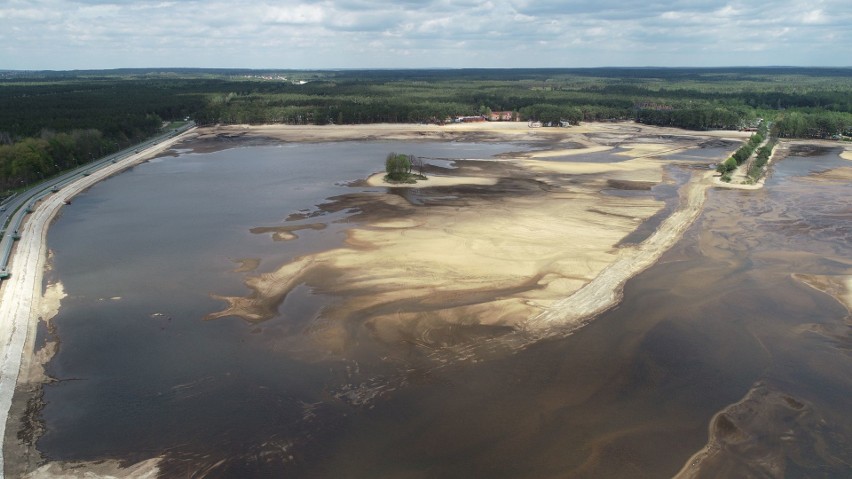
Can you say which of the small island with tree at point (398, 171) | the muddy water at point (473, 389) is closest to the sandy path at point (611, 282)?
the muddy water at point (473, 389)

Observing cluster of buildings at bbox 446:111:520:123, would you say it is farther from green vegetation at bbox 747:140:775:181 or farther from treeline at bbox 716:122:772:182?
green vegetation at bbox 747:140:775:181

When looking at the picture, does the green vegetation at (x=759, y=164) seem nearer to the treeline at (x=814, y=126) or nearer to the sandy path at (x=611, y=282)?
the sandy path at (x=611, y=282)

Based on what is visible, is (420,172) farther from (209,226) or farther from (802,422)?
(802,422)

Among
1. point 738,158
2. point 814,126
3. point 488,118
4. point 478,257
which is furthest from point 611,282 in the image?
point 488,118

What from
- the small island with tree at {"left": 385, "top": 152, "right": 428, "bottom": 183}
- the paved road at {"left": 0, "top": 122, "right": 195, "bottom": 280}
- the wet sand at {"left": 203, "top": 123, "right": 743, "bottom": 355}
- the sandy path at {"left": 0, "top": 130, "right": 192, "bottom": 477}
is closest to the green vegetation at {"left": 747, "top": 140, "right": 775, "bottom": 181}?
the wet sand at {"left": 203, "top": 123, "right": 743, "bottom": 355}

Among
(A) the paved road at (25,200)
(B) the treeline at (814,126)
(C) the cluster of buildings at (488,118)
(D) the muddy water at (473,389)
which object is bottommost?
(D) the muddy water at (473,389)

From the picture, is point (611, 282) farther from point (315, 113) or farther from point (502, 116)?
point (502, 116)
